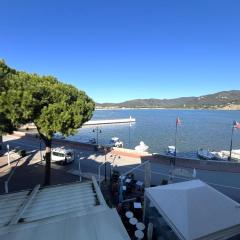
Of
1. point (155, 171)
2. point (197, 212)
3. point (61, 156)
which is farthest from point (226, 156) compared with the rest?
point (197, 212)

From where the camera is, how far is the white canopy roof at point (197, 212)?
9.57m

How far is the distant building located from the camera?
729cm

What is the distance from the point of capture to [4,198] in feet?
35.8

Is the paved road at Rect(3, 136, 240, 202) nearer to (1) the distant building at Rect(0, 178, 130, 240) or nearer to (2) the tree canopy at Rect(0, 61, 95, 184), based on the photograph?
(2) the tree canopy at Rect(0, 61, 95, 184)

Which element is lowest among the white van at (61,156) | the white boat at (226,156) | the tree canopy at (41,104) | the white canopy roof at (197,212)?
the white boat at (226,156)

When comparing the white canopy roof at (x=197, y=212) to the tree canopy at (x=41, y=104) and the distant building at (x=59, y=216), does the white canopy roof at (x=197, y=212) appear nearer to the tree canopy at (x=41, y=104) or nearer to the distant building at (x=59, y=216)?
the distant building at (x=59, y=216)

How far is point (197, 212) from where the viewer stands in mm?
10203

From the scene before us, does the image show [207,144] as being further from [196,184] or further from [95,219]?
[95,219]

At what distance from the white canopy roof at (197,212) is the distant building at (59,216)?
2.86 m

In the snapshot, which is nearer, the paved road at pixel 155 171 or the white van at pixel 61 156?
the paved road at pixel 155 171

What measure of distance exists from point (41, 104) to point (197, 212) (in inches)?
435

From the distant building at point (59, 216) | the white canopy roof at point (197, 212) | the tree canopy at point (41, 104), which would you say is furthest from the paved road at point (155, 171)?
the distant building at point (59, 216)

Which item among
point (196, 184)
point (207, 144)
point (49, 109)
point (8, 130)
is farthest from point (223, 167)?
point (207, 144)

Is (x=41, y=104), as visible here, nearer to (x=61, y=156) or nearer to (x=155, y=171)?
(x=61, y=156)
